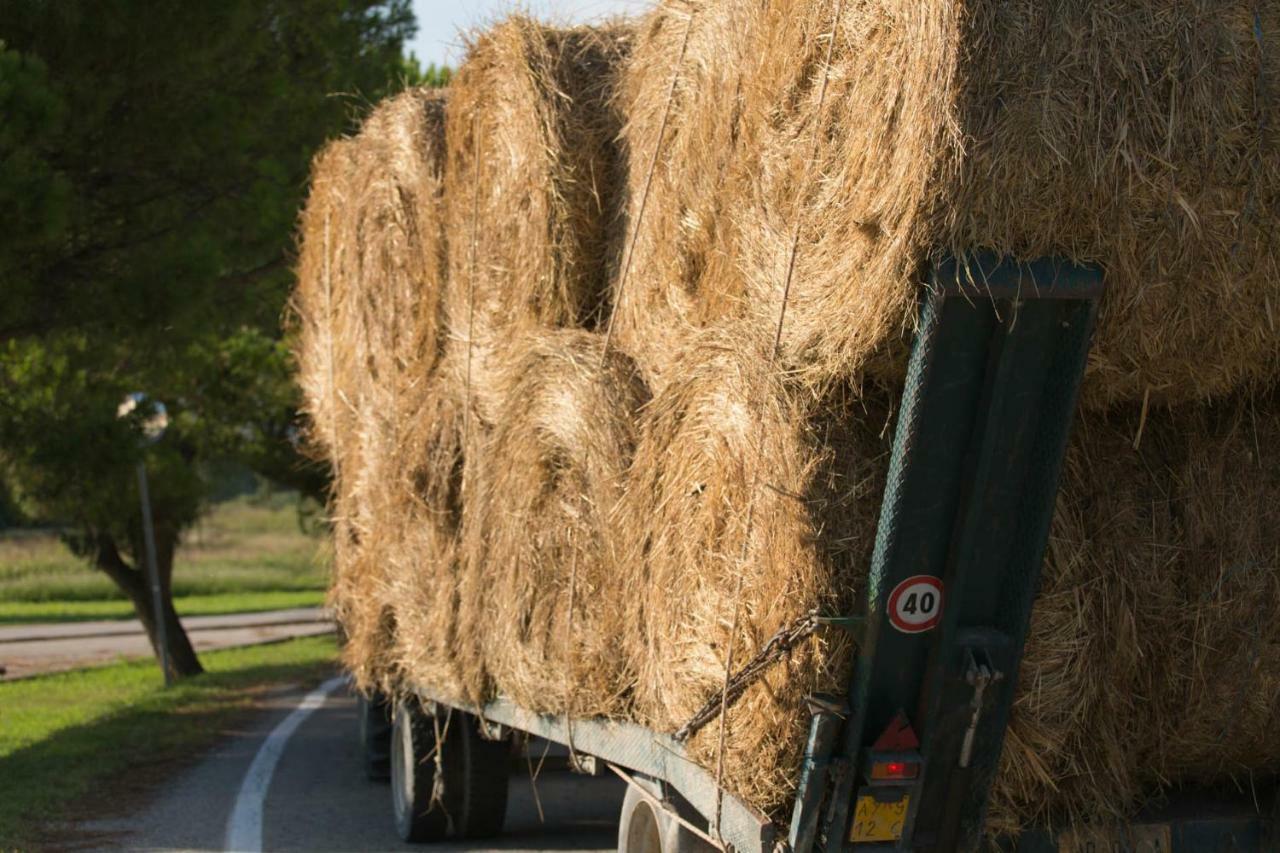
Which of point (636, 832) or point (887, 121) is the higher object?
point (887, 121)

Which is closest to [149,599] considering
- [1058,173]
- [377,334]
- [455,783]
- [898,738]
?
[377,334]

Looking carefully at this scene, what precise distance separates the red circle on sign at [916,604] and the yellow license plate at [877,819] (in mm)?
559

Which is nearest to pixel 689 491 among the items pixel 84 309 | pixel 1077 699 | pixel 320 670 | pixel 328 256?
pixel 1077 699

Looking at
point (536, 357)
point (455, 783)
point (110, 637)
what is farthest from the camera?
point (110, 637)

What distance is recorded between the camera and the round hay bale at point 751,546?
204 inches

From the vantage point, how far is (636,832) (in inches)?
260

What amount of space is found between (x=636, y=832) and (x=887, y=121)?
122 inches

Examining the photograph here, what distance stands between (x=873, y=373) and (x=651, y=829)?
2315 mm

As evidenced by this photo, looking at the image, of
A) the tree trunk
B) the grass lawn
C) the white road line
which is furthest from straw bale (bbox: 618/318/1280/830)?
the grass lawn

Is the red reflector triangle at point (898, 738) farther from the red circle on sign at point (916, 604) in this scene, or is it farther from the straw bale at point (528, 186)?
the straw bale at point (528, 186)

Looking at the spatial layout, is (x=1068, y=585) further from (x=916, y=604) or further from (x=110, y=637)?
(x=110, y=637)

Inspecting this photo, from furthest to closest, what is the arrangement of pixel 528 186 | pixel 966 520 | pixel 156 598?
pixel 156 598 → pixel 528 186 → pixel 966 520

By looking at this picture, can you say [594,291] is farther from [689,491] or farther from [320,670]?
[320,670]

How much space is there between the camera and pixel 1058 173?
15.7 ft
